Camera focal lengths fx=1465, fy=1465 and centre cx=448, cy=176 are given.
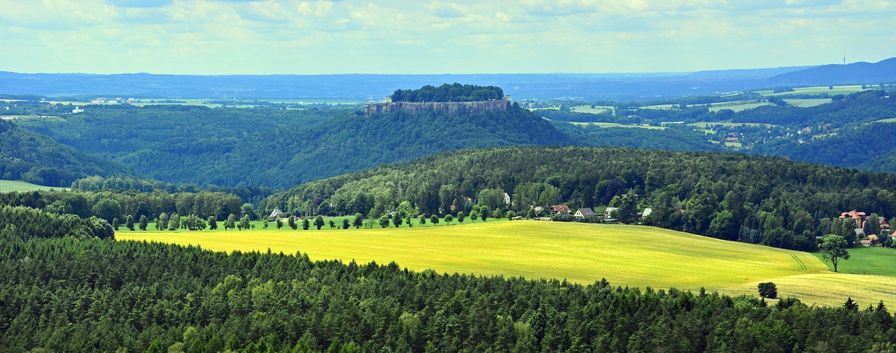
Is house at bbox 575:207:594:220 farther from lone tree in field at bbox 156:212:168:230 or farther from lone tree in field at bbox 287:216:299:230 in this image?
lone tree in field at bbox 156:212:168:230

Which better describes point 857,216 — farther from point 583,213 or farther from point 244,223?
point 244,223

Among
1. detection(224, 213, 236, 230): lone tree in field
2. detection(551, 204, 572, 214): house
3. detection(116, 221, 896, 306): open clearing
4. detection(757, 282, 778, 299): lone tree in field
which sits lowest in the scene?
detection(224, 213, 236, 230): lone tree in field

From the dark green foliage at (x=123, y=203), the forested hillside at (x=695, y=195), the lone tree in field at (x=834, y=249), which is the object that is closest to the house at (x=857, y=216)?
the forested hillside at (x=695, y=195)

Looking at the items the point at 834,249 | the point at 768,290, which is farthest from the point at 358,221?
the point at 768,290

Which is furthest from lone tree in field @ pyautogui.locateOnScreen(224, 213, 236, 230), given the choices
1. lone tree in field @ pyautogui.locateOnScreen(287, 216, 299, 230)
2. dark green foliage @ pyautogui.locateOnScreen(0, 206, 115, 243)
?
dark green foliage @ pyautogui.locateOnScreen(0, 206, 115, 243)

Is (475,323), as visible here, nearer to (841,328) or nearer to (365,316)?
(365,316)

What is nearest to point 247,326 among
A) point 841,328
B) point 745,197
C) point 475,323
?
point 475,323

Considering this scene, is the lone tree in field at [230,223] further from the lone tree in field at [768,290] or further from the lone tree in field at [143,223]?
the lone tree in field at [768,290]
